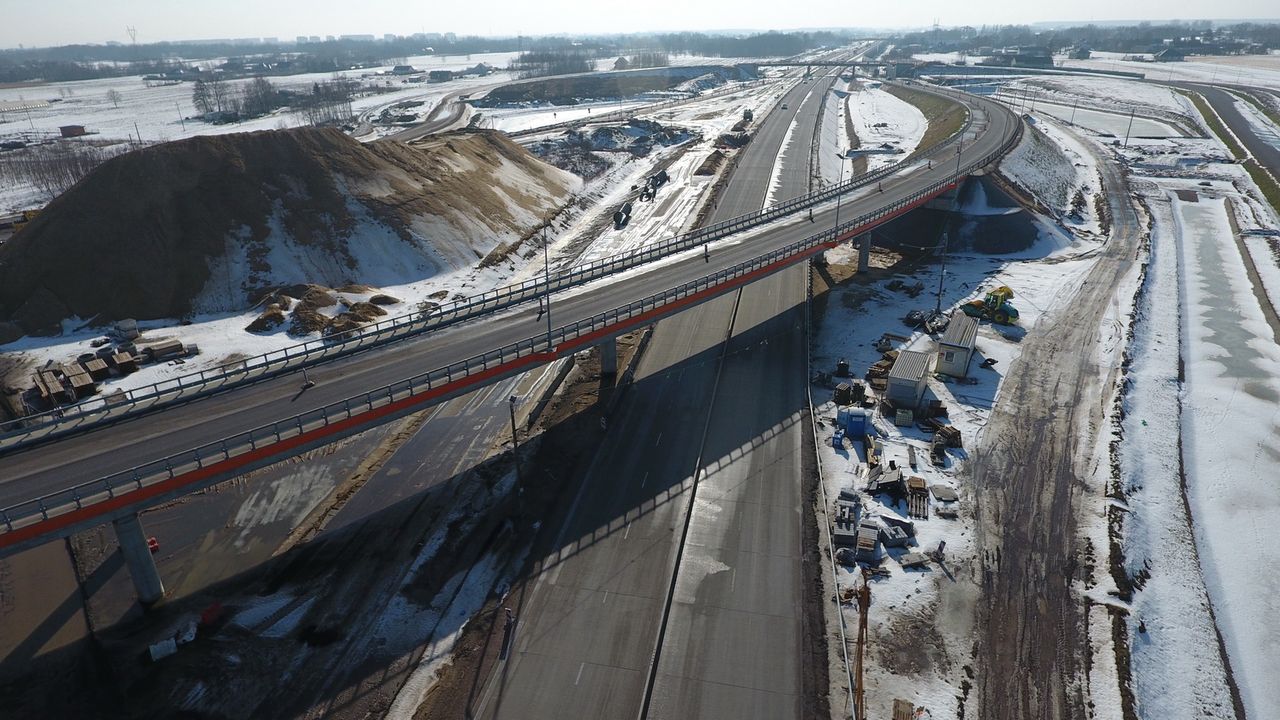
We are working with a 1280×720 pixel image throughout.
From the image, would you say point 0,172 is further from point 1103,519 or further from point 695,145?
point 1103,519

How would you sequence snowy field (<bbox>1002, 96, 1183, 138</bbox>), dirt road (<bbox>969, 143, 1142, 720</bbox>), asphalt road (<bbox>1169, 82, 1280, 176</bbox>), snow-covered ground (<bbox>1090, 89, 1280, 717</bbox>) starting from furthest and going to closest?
snowy field (<bbox>1002, 96, 1183, 138</bbox>), asphalt road (<bbox>1169, 82, 1280, 176</bbox>), snow-covered ground (<bbox>1090, 89, 1280, 717</bbox>), dirt road (<bbox>969, 143, 1142, 720</bbox>)

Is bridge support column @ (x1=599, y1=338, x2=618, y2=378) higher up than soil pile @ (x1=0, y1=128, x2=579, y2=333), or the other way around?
soil pile @ (x1=0, y1=128, x2=579, y2=333)

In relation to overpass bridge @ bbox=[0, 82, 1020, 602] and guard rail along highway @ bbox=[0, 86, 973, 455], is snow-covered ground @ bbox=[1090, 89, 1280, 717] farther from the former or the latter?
guard rail along highway @ bbox=[0, 86, 973, 455]

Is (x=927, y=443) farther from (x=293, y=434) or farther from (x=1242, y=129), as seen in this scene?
(x=1242, y=129)

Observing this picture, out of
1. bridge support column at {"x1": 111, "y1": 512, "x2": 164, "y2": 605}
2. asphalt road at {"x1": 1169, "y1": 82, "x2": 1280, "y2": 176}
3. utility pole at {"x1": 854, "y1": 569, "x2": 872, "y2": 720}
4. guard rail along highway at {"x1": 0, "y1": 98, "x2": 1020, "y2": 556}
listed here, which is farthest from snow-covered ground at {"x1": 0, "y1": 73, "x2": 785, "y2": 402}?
asphalt road at {"x1": 1169, "y1": 82, "x2": 1280, "y2": 176}

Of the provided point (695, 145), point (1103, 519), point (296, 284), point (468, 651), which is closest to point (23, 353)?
point (296, 284)

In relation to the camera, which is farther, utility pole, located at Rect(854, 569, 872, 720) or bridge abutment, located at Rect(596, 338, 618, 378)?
bridge abutment, located at Rect(596, 338, 618, 378)

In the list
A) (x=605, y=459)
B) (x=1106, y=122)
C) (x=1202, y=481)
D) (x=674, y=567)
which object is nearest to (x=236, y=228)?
(x=605, y=459)
